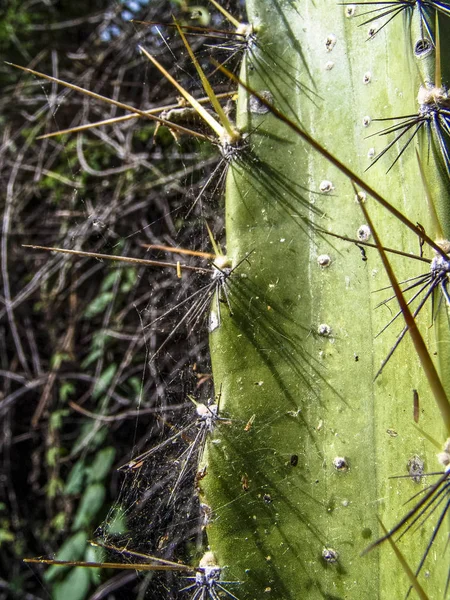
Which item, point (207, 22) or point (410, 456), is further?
point (207, 22)

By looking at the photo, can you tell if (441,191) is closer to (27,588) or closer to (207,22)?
(207,22)

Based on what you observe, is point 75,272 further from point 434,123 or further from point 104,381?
point 434,123

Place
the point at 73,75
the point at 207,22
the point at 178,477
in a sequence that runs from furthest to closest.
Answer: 1. the point at 73,75
2. the point at 207,22
3. the point at 178,477

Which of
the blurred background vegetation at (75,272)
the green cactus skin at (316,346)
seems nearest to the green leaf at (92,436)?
the blurred background vegetation at (75,272)

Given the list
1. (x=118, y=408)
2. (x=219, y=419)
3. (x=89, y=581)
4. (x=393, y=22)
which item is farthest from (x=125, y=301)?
(x=393, y=22)

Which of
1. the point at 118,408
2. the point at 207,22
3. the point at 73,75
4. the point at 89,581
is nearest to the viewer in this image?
the point at 207,22
